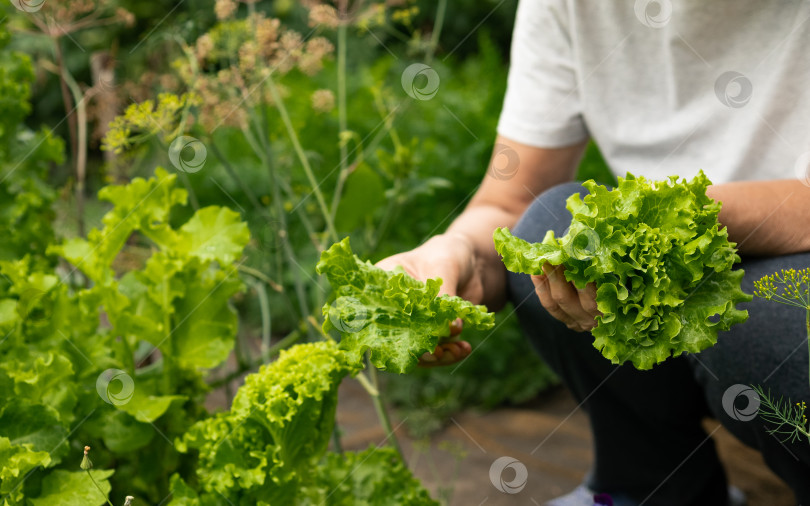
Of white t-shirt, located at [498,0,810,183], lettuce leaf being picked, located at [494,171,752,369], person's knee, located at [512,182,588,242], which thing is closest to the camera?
lettuce leaf being picked, located at [494,171,752,369]

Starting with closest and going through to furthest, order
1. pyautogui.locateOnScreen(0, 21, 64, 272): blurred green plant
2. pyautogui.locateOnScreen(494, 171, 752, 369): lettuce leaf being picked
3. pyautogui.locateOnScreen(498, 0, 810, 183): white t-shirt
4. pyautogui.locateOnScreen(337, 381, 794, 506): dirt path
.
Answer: pyautogui.locateOnScreen(494, 171, 752, 369): lettuce leaf being picked < pyautogui.locateOnScreen(498, 0, 810, 183): white t-shirt < pyautogui.locateOnScreen(0, 21, 64, 272): blurred green plant < pyautogui.locateOnScreen(337, 381, 794, 506): dirt path

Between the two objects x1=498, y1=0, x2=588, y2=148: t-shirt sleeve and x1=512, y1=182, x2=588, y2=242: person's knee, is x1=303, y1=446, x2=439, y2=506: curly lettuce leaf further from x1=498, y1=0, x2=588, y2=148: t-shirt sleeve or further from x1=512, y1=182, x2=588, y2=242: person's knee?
x1=498, y1=0, x2=588, y2=148: t-shirt sleeve

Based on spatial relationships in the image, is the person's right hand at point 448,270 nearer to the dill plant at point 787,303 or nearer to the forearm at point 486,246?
the forearm at point 486,246

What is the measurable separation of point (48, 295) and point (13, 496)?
0.37 metres

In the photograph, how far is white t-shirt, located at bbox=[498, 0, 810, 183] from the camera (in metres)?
1.34

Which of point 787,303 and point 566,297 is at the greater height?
point 566,297

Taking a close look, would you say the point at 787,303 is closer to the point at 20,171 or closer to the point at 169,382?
the point at 169,382

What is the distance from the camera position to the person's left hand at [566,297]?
36.2 inches

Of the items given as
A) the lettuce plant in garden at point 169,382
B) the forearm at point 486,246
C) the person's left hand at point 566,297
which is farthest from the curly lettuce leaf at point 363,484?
the person's left hand at point 566,297

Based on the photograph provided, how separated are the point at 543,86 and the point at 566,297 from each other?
30.5 inches

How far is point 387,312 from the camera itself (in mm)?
987

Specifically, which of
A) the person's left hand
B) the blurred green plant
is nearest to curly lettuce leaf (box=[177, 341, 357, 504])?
the person's left hand

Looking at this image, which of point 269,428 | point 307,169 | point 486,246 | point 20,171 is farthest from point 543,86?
point 20,171

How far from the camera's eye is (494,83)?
2.99m
